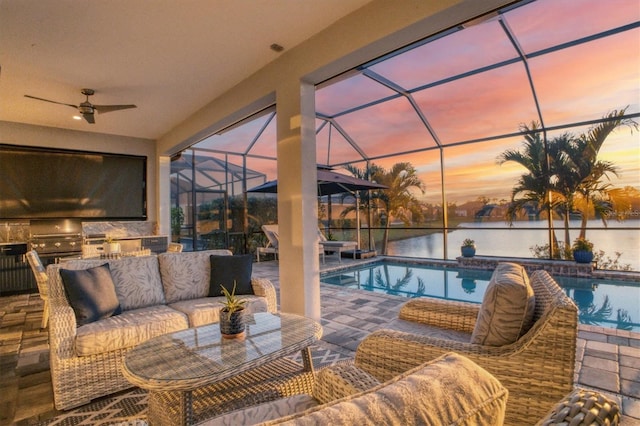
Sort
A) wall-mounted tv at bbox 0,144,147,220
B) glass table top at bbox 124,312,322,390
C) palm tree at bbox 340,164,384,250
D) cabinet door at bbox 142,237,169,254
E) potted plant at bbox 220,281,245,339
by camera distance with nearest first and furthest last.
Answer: glass table top at bbox 124,312,322,390
potted plant at bbox 220,281,245,339
wall-mounted tv at bbox 0,144,147,220
cabinet door at bbox 142,237,169,254
palm tree at bbox 340,164,384,250

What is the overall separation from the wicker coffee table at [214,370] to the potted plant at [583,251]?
6207mm

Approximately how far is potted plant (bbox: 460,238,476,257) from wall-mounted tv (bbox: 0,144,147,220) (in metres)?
7.36

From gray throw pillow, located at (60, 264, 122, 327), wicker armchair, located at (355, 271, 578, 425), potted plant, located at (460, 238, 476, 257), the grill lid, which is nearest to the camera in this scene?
wicker armchair, located at (355, 271, 578, 425)

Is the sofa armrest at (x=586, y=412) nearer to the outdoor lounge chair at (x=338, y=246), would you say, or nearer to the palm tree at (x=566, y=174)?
the palm tree at (x=566, y=174)

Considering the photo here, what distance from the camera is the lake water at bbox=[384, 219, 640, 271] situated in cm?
577

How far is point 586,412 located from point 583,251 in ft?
23.2

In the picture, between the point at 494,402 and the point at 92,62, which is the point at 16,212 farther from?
the point at 494,402

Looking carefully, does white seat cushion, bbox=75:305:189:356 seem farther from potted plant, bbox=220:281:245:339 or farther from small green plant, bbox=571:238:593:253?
small green plant, bbox=571:238:593:253

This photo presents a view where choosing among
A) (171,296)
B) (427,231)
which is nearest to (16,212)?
(171,296)

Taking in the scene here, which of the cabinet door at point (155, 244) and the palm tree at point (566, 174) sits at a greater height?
the palm tree at point (566, 174)

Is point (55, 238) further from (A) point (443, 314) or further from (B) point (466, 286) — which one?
(B) point (466, 286)

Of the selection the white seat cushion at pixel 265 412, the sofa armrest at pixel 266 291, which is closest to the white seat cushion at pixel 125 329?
the sofa armrest at pixel 266 291

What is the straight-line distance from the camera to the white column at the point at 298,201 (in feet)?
11.4

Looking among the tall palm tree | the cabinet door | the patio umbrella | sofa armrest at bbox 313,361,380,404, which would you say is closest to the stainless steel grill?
the cabinet door
